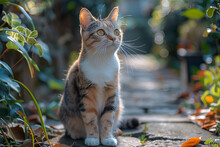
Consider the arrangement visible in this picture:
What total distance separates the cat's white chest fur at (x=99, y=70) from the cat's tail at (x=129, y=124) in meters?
0.66

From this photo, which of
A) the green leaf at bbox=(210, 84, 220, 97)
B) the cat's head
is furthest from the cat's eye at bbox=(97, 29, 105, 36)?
the green leaf at bbox=(210, 84, 220, 97)

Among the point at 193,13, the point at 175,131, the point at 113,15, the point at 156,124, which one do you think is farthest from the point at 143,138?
the point at 193,13

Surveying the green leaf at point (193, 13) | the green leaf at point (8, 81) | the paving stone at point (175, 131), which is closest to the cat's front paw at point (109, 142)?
the paving stone at point (175, 131)

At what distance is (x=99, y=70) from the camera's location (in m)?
2.03

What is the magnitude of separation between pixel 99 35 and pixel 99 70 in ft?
0.95

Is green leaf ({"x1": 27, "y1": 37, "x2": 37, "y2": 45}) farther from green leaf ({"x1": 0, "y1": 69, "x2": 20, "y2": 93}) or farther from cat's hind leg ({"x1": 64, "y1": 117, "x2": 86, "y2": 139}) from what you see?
cat's hind leg ({"x1": 64, "y1": 117, "x2": 86, "y2": 139})

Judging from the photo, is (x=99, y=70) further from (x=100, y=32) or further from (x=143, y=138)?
(x=143, y=138)

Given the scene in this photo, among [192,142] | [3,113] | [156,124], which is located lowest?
[156,124]

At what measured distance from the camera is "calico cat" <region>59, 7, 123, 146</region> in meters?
2.02

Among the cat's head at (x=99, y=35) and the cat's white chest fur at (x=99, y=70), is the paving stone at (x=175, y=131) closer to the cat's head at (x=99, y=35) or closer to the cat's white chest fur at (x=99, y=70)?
the cat's white chest fur at (x=99, y=70)

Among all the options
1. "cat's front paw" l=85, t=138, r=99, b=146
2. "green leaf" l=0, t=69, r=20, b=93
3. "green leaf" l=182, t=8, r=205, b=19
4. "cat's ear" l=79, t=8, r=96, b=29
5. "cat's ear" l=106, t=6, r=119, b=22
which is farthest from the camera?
"green leaf" l=182, t=8, r=205, b=19

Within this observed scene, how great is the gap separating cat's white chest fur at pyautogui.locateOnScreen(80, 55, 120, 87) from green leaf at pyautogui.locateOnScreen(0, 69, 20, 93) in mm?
648

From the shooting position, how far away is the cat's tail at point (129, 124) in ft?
8.21

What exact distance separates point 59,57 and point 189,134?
10.4ft
